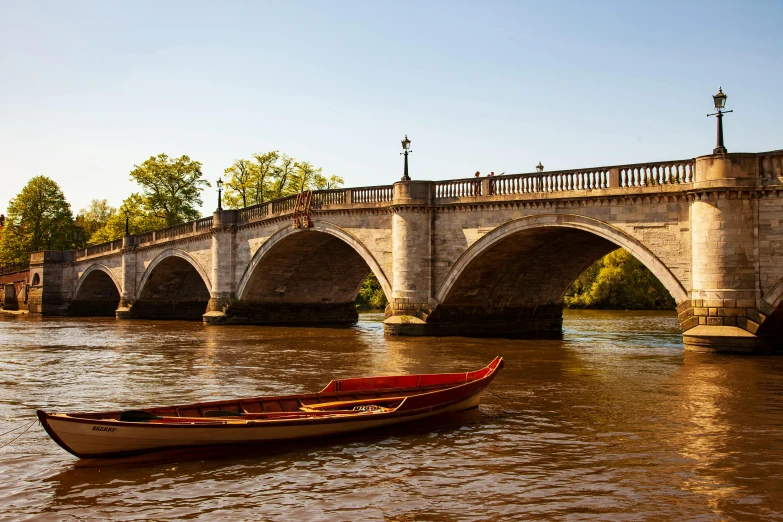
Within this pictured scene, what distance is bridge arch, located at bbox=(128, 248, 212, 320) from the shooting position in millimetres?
49031

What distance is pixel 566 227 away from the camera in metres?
24.0

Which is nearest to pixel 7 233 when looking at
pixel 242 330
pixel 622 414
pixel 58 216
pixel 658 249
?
pixel 58 216

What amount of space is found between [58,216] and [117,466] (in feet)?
226

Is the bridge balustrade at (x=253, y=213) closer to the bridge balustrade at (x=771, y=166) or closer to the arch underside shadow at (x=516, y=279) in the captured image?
the arch underside shadow at (x=516, y=279)

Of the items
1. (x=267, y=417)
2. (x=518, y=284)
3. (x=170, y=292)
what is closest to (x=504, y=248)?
(x=518, y=284)

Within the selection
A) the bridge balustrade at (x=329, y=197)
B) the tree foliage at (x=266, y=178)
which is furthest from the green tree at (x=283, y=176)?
the bridge balustrade at (x=329, y=197)

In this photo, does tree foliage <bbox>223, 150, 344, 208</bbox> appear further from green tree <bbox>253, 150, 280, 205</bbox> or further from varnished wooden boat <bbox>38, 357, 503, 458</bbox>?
A: varnished wooden boat <bbox>38, 357, 503, 458</bbox>

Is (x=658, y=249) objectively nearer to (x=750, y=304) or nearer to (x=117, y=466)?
(x=750, y=304)

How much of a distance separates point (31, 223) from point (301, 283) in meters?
42.5

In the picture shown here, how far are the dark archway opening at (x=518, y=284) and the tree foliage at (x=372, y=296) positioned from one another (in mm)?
29542

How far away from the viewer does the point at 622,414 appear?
1356 centimetres

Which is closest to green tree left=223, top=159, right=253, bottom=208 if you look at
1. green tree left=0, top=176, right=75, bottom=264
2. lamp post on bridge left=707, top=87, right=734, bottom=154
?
green tree left=0, top=176, right=75, bottom=264

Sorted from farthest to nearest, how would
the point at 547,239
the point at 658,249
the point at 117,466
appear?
the point at 547,239 < the point at 658,249 < the point at 117,466

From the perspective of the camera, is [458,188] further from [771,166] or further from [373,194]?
[771,166]
